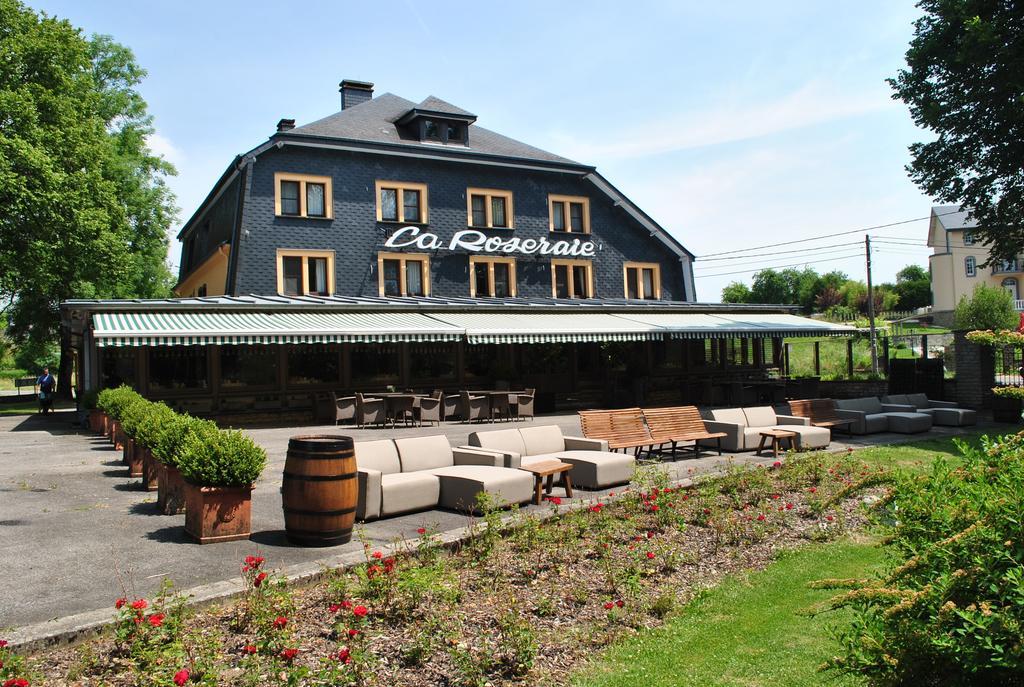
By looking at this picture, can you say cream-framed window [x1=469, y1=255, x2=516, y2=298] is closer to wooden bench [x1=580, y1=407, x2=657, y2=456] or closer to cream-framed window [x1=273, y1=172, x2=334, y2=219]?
cream-framed window [x1=273, y1=172, x2=334, y2=219]

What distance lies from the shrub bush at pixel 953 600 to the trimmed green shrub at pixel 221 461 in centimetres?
485

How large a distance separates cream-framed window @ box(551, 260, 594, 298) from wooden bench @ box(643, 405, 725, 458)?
609 inches

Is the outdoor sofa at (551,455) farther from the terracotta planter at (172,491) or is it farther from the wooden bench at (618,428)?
the terracotta planter at (172,491)

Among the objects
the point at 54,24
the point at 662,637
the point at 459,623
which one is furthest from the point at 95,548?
the point at 54,24

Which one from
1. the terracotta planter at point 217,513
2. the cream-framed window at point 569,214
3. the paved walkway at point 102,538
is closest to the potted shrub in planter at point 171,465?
the paved walkway at point 102,538

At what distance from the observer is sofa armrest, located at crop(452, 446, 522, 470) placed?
357 inches

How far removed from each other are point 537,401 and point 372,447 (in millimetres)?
14219

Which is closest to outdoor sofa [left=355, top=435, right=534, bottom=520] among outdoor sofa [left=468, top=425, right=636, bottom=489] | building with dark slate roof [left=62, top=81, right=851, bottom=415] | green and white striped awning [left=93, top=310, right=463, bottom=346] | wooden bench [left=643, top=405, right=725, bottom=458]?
outdoor sofa [left=468, top=425, right=636, bottom=489]

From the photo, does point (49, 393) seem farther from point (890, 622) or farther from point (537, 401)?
point (890, 622)

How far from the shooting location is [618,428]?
39.0 feet

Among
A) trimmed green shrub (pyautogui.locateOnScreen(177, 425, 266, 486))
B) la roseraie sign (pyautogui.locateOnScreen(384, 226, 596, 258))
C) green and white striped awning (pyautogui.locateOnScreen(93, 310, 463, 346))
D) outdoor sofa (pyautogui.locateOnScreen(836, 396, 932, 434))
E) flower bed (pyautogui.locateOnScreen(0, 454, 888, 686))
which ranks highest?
la roseraie sign (pyautogui.locateOnScreen(384, 226, 596, 258))

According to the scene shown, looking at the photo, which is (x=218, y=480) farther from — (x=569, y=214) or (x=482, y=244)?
(x=569, y=214)

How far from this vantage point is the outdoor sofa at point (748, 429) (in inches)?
511

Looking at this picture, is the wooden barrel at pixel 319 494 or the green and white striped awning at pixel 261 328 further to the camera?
the green and white striped awning at pixel 261 328
